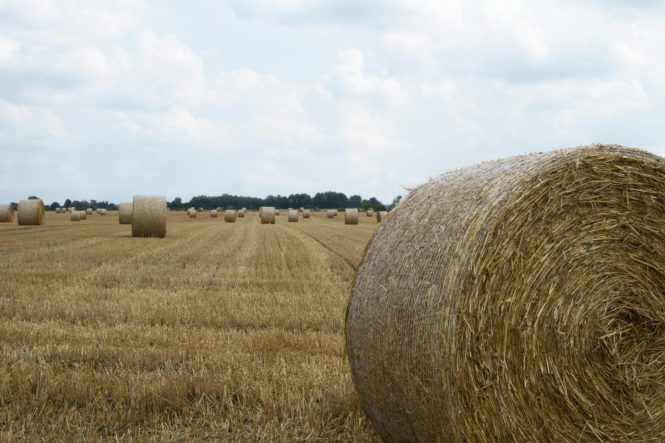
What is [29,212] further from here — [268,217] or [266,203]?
[266,203]

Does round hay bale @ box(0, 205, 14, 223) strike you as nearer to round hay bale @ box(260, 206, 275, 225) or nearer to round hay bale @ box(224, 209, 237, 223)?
round hay bale @ box(260, 206, 275, 225)

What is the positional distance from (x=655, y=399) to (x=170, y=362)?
4080mm

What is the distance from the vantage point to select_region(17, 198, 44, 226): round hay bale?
32969mm

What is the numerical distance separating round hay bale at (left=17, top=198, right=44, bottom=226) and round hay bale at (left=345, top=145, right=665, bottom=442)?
103 feet

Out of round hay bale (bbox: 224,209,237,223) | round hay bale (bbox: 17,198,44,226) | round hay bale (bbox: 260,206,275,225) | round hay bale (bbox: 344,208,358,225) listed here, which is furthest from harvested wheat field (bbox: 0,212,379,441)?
round hay bale (bbox: 224,209,237,223)

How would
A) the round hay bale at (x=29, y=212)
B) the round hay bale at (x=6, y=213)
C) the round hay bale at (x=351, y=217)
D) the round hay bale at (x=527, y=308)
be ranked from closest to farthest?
the round hay bale at (x=527, y=308) < the round hay bale at (x=29, y=212) < the round hay bale at (x=6, y=213) < the round hay bale at (x=351, y=217)

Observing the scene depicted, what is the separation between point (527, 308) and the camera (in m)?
4.35

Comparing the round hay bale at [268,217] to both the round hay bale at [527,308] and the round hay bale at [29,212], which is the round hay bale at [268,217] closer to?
the round hay bale at [29,212]

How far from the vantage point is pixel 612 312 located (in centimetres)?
462

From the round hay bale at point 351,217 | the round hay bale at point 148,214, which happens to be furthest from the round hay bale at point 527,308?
the round hay bale at point 351,217

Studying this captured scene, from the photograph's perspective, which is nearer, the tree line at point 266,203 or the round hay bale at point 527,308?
the round hay bale at point 527,308

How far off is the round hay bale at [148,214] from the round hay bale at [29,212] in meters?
11.2

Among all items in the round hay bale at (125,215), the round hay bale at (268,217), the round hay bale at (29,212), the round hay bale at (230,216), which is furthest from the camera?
the round hay bale at (230,216)

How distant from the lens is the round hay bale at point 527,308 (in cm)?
416
